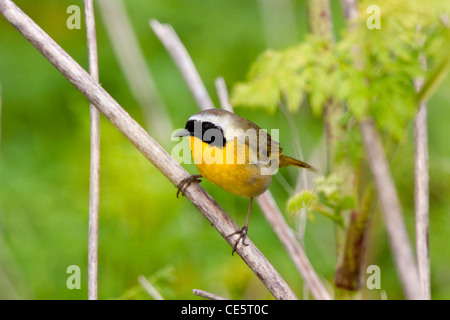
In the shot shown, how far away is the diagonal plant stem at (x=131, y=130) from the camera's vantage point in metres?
2.04

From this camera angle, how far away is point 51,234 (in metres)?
3.77

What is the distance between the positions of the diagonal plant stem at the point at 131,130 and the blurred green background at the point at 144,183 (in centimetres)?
76

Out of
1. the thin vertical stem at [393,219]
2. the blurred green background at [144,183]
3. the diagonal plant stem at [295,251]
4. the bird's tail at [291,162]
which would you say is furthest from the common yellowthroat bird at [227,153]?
the blurred green background at [144,183]

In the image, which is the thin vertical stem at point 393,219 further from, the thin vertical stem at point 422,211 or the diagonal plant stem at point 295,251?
the diagonal plant stem at point 295,251

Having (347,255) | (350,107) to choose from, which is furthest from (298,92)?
(347,255)

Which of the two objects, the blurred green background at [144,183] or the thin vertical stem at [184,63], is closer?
the thin vertical stem at [184,63]

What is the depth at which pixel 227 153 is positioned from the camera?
2.45 meters

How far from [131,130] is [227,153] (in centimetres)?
53

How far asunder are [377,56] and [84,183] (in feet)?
7.37

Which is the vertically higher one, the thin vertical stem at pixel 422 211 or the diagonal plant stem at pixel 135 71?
the diagonal plant stem at pixel 135 71

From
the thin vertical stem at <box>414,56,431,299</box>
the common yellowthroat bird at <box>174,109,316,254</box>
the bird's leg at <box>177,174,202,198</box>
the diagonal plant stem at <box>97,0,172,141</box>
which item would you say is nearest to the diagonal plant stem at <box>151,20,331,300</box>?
the common yellowthroat bird at <box>174,109,316,254</box>

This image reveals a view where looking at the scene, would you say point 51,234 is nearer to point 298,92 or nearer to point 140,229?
point 140,229

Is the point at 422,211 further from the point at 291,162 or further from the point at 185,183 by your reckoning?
the point at 185,183

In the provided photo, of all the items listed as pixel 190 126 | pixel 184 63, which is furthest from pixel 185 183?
pixel 184 63
